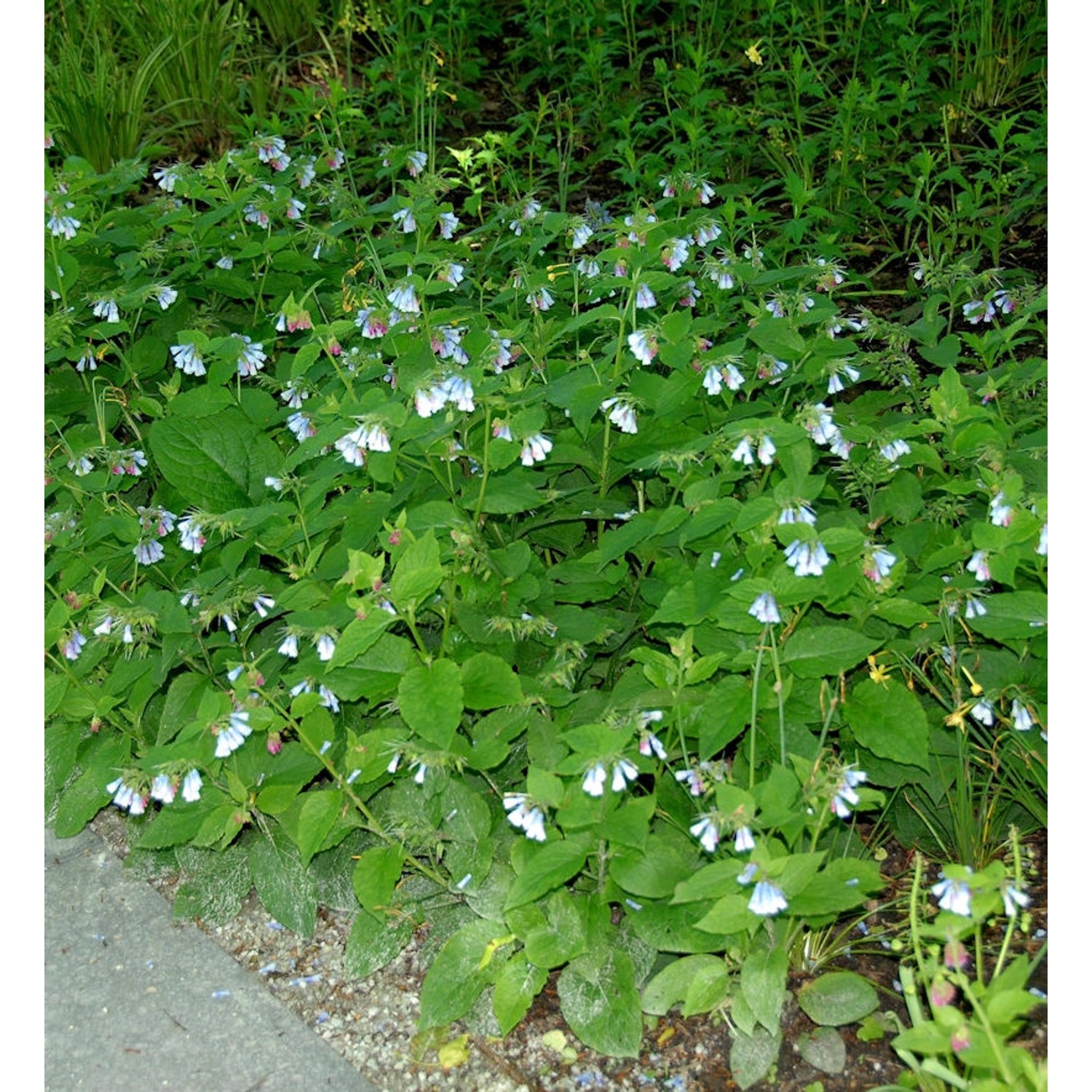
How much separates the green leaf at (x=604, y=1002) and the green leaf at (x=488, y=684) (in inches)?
16.7

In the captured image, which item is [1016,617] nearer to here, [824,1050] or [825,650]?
[825,650]

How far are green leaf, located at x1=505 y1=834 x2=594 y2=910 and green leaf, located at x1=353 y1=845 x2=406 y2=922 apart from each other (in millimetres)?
304

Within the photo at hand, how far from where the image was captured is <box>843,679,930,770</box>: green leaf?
2.16 m

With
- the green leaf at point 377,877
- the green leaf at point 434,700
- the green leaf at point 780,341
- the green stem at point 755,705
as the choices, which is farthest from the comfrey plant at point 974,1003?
the green leaf at point 780,341

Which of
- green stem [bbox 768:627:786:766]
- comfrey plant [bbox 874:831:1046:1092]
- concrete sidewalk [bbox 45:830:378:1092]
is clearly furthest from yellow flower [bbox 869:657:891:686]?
concrete sidewalk [bbox 45:830:378:1092]

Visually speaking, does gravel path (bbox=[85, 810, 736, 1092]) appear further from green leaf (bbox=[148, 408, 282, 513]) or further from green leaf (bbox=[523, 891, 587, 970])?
green leaf (bbox=[148, 408, 282, 513])

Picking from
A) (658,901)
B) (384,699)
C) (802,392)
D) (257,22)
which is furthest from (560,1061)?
(257,22)

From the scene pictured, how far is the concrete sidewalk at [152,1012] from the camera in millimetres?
2160

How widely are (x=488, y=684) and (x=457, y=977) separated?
0.47 meters

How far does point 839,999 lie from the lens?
6.93 feet

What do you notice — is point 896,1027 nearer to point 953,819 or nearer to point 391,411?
point 953,819

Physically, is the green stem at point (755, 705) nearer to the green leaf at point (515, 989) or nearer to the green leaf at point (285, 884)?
the green leaf at point (515, 989)

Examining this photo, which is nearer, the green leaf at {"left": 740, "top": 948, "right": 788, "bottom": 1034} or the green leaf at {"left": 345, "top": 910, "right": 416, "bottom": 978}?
the green leaf at {"left": 740, "top": 948, "right": 788, "bottom": 1034}

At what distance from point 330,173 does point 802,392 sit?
261 cm
